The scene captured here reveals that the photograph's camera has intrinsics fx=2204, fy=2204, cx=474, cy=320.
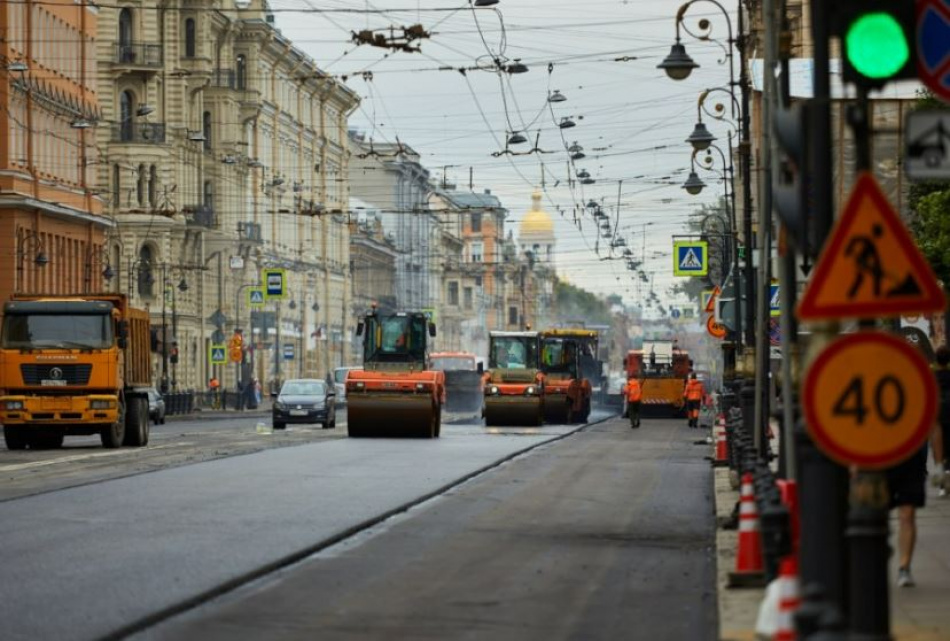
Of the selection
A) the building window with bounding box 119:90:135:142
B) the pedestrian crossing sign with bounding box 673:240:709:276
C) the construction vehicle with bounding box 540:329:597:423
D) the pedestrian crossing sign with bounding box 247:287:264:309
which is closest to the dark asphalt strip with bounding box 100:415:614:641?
the pedestrian crossing sign with bounding box 673:240:709:276

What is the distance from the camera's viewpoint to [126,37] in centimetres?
9012

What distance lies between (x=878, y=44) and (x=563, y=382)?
59635 millimetres

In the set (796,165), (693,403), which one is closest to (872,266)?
(796,165)

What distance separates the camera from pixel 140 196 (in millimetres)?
90375

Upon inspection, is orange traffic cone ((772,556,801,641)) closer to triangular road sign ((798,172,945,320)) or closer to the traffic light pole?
the traffic light pole

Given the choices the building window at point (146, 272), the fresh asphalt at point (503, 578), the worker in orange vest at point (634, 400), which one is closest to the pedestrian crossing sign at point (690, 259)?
the worker in orange vest at point (634, 400)

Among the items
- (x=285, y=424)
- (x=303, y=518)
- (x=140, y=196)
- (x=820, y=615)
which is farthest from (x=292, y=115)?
(x=820, y=615)

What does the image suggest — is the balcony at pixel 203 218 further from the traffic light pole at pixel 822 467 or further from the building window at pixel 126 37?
the traffic light pole at pixel 822 467

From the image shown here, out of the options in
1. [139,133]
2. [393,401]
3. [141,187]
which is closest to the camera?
[393,401]

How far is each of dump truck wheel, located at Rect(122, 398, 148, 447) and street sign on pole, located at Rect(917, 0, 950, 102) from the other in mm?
32116

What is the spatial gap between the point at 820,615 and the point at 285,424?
53.2 m

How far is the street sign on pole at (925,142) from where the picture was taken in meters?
10.9

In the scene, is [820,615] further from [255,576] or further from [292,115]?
[292,115]

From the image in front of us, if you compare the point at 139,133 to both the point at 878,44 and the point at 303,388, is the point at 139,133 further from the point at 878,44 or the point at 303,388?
the point at 878,44
